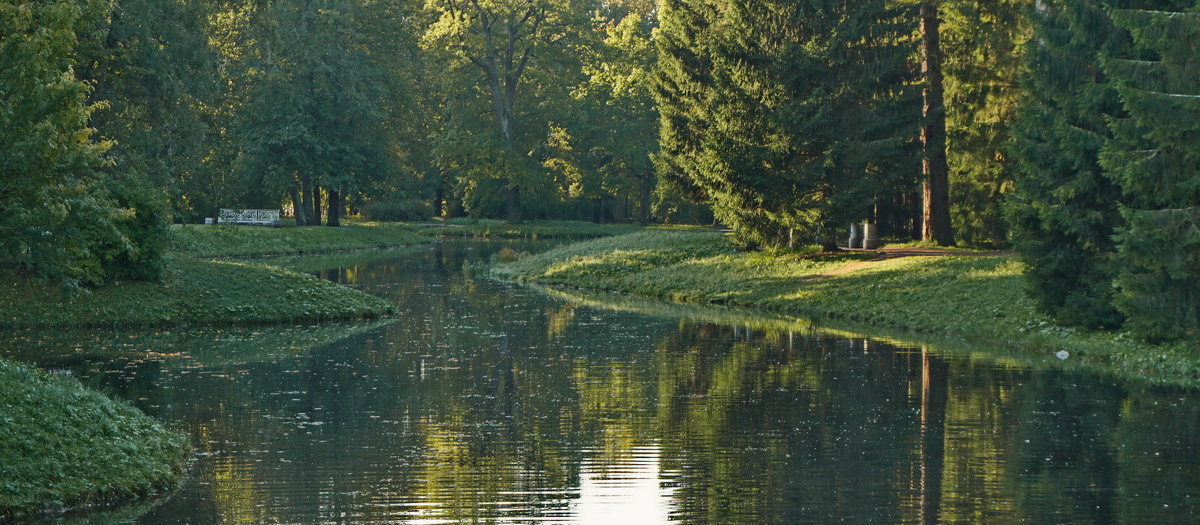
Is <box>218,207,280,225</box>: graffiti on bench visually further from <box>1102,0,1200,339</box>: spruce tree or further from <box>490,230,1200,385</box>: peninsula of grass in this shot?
<box>1102,0,1200,339</box>: spruce tree

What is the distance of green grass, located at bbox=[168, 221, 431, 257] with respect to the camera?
60.4 meters

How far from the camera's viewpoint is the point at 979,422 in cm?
1820

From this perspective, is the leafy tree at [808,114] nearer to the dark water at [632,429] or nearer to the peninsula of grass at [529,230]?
the dark water at [632,429]

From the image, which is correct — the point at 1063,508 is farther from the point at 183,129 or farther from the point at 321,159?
the point at 321,159

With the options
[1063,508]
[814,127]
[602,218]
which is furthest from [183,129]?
[602,218]

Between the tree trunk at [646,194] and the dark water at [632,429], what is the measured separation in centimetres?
6050

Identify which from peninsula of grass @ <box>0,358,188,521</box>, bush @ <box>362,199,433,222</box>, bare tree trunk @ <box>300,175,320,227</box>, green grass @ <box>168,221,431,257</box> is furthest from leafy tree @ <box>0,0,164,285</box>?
bush @ <box>362,199,433,222</box>

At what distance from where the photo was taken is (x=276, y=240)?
221 ft

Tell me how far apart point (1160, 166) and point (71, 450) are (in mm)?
18907

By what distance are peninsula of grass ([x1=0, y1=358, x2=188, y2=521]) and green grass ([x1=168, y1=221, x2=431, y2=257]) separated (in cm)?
4013

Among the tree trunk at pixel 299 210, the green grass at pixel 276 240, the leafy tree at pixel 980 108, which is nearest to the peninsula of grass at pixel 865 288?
the leafy tree at pixel 980 108

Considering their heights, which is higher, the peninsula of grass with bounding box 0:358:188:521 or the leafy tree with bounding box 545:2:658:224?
the leafy tree with bounding box 545:2:658:224

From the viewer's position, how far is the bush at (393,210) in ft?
324

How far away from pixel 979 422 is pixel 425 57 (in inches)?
3095
